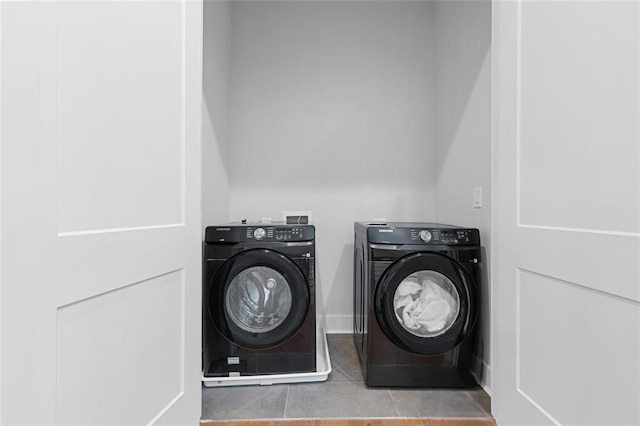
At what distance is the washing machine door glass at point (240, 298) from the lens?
176 cm

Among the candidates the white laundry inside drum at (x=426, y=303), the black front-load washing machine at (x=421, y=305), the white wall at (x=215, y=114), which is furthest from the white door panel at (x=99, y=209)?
the white laundry inside drum at (x=426, y=303)

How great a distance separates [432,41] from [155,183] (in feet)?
7.54

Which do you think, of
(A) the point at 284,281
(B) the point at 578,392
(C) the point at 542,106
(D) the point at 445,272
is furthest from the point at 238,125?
(B) the point at 578,392

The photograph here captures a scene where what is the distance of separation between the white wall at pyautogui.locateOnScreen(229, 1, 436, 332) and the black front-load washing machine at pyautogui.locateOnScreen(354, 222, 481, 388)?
2.80 ft

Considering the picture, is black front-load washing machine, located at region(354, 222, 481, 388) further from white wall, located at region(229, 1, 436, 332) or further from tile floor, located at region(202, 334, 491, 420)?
white wall, located at region(229, 1, 436, 332)

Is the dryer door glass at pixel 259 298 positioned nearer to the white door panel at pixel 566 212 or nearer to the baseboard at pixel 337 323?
the baseboard at pixel 337 323

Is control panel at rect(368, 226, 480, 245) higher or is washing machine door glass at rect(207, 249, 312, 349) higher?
control panel at rect(368, 226, 480, 245)

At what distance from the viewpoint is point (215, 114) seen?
219 cm

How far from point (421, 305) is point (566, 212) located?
0.87 meters

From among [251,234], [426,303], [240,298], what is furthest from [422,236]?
[240,298]

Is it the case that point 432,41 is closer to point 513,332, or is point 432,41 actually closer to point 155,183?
point 513,332

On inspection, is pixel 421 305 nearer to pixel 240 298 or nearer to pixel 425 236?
pixel 425 236

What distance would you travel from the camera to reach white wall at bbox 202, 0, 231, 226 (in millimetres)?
2003

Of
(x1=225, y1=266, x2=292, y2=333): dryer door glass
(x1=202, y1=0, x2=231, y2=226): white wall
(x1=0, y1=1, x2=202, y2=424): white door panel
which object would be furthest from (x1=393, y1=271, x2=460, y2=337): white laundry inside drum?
(x1=202, y1=0, x2=231, y2=226): white wall
